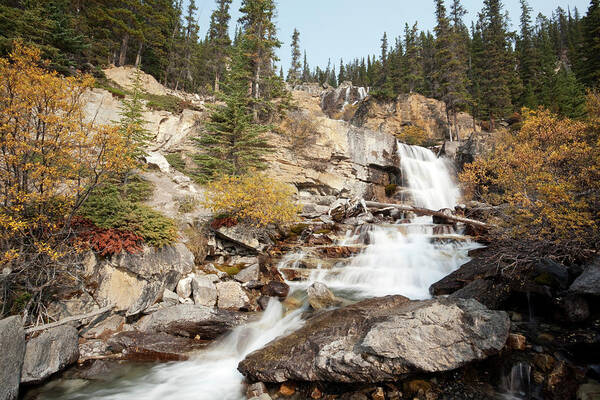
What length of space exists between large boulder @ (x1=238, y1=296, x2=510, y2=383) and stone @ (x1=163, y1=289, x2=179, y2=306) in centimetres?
365

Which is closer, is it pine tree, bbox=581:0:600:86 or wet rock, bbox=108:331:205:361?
wet rock, bbox=108:331:205:361

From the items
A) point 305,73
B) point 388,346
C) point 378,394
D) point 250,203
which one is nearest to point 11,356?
point 378,394

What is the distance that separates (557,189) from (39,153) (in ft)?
42.1

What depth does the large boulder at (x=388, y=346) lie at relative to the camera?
442cm

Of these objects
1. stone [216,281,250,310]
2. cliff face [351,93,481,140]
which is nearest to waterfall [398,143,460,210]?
cliff face [351,93,481,140]

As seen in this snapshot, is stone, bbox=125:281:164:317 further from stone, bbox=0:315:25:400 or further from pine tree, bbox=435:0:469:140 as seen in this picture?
pine tree, bbox=435:0:469:140

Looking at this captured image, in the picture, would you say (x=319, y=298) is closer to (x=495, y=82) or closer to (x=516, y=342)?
(x=516, y=342)

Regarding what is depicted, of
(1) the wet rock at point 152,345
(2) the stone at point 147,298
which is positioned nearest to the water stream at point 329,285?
(1) the wet rock at point 152,345

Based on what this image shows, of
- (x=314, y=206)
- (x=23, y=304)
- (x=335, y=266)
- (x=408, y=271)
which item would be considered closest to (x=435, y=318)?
(x=408, y=271)

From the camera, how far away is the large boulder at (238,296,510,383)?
442 centimetres

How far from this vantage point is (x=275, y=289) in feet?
29.8

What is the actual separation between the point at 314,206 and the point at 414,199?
9573 millimetres

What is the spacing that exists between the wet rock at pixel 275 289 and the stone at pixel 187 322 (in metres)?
1.78

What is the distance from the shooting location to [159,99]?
27234mm
